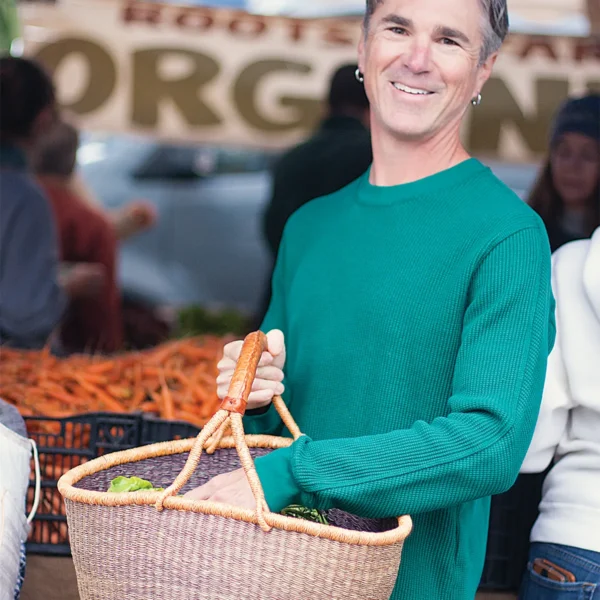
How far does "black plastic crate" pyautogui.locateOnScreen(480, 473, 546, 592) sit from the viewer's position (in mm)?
2480

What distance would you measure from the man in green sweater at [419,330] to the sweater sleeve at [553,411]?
0.26m

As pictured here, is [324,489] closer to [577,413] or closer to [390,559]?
[390,559]

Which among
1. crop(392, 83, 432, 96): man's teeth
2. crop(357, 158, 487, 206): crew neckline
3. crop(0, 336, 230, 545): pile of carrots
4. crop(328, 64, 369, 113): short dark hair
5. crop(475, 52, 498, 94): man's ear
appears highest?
crop(475, 52, 498, 94): man's ear

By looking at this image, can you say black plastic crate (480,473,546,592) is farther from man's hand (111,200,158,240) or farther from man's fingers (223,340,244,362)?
man's hand (111,200,158,240)

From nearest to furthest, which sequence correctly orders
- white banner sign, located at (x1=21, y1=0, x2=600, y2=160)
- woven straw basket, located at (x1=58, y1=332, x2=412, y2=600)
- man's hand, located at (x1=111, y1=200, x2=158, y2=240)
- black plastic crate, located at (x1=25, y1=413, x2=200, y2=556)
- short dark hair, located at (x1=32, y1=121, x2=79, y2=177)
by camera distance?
woven straw basket, located at (x1=58, y1=332, x2=412, y2=600), black plastic crate, located at (x1=25, y1=413, x2=200, y2=556), short dark hair, located at (x1=32, y1=121, x2=79, y2=177), white banner sign, located at (x1=21, y1=0, x2=600, y2=160), man's hand, located at (x1=111, y1=200, x2=158, y2=240)

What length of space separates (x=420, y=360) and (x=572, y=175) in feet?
7.90

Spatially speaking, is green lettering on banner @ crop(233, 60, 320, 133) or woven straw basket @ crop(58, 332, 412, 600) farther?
green lettering on banner @ crop(233, 60, 320, 133)

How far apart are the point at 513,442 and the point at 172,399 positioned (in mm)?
1648

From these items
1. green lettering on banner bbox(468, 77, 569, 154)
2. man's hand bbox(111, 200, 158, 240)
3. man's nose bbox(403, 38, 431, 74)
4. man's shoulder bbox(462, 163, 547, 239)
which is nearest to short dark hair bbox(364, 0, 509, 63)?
man's nose bbox(403, 38, 431, 74)

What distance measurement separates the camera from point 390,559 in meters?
1.42

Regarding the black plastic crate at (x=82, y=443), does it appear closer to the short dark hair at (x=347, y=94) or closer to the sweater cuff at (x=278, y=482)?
the sweater cuff at (x=278, y=482)

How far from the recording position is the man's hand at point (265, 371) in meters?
1.72

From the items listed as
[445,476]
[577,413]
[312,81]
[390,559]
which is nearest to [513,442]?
[445,476]

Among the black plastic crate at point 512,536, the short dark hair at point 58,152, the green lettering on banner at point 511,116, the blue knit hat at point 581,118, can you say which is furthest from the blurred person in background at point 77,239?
the black plastic crate at point 512,536
